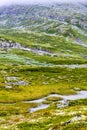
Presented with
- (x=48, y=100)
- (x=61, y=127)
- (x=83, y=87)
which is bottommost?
(x=83, y=87)

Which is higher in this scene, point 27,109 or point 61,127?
point 61,127

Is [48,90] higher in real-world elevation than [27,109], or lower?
lower

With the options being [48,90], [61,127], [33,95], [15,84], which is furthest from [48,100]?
[61,127]

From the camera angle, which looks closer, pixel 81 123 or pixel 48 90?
pixel 81 123

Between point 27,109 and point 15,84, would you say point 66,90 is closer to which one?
point 15,84

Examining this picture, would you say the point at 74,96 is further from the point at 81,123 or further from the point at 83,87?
the point at 81,123

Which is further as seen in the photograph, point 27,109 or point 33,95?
point 33,95

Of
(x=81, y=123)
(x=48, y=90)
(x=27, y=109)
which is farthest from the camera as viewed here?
(x=48, y=90)

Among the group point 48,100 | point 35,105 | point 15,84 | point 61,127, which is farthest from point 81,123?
point 15,84

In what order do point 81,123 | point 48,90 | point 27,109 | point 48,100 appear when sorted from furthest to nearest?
point 48,90, point 48,100, point 27,109, point 81,123
